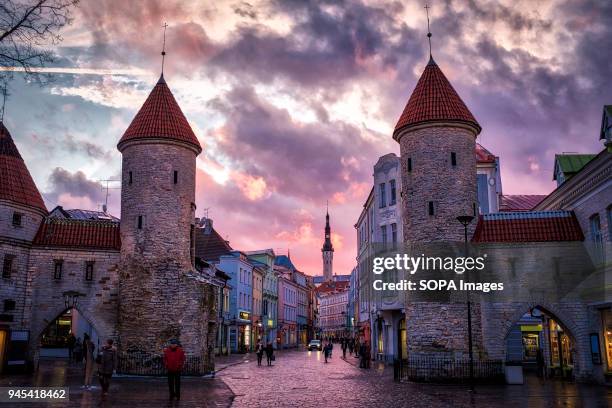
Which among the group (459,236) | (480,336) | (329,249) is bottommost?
(480,336)

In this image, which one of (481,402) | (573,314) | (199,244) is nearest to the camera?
(481,402)

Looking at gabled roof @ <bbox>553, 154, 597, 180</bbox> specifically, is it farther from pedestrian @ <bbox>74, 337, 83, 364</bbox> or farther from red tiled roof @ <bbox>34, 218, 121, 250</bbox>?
pedestrian @ <bbox>74, 337, 83, 364</bbox>

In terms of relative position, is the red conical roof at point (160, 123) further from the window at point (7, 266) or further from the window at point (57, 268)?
the window at point (7, 266)

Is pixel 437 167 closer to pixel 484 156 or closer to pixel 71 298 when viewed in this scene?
pixel 484 156

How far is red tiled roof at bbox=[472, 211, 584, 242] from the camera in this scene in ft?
88.4

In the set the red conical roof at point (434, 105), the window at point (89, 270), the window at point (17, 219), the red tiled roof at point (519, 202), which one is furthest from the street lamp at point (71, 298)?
the red tiled roof at point (519, 202)

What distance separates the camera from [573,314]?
25641 mm

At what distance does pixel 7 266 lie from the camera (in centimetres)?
2892

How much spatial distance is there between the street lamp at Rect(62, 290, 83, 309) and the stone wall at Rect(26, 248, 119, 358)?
15cm

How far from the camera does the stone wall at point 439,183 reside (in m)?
28.2

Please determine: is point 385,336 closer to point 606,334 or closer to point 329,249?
point 606,334

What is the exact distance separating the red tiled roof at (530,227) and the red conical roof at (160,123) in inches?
618

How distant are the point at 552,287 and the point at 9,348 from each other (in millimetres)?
25615

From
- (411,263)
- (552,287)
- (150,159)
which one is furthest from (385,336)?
(150,159)
